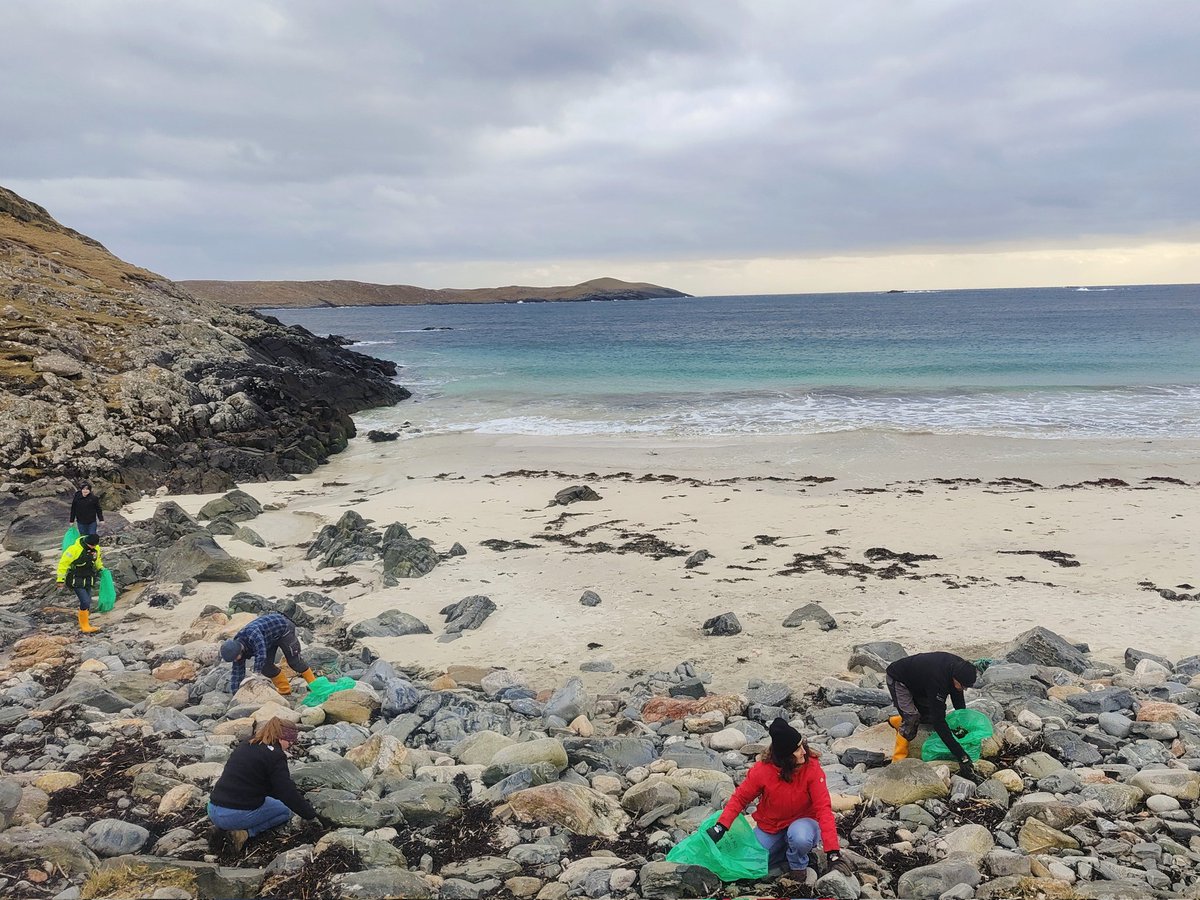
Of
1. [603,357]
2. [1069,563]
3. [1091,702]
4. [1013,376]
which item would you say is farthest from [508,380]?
[1091,702]

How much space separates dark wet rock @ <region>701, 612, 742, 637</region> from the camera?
1121cm

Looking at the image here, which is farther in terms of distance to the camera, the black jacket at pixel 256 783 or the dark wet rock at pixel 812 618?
the dark wet rock at pixel 812 618

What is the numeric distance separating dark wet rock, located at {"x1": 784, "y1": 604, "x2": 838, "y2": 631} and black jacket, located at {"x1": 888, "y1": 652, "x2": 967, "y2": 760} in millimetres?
4356

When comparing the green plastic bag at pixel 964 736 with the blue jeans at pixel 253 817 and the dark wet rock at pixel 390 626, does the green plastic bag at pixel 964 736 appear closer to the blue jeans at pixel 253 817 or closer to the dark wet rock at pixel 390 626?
the blue jeans at pixel 253 817

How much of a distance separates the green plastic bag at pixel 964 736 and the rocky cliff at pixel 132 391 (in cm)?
1796

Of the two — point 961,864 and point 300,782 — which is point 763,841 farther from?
point 300,782

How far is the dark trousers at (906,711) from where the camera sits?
6.87 m

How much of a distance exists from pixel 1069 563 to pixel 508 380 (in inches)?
1544

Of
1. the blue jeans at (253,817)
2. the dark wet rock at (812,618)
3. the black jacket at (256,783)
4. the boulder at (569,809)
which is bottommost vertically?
the dark wet rock at (812,618)

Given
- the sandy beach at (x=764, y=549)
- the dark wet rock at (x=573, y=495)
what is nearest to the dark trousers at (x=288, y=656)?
the sandy beach at (x=764, y=549)

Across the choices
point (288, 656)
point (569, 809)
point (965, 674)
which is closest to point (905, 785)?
point (965, 674)

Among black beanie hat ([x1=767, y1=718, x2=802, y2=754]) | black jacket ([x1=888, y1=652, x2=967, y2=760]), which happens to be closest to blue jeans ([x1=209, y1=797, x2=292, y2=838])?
black beanie hat ([x1=767, y1=718, x2=802, y2=754])

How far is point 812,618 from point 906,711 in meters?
4.57

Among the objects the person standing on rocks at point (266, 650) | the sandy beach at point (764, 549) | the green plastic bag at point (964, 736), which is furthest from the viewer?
the sandy beach at point (764, 549)
